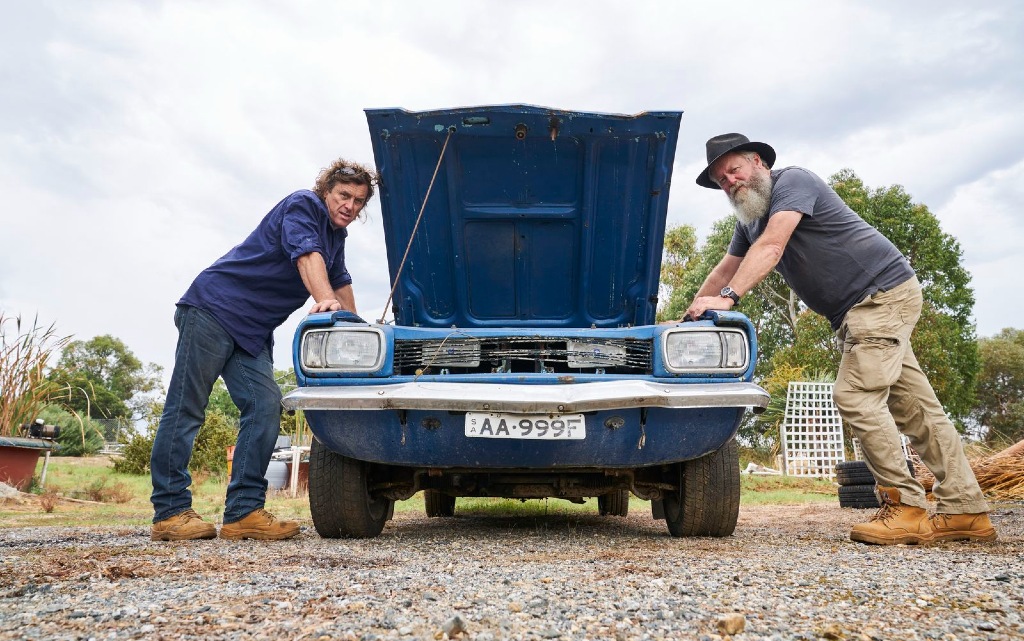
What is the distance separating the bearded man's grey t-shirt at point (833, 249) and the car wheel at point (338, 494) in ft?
7.44

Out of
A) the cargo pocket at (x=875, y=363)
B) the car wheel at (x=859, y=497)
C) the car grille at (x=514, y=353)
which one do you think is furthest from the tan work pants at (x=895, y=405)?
the car wheel at (x=859, y=497)

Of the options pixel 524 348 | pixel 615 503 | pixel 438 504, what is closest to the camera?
pixel 524 348

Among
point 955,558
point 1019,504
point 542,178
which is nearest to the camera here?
point 955,558

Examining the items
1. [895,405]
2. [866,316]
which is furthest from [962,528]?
[866,316]

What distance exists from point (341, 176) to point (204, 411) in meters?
1.33

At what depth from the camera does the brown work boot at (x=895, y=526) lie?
311cm

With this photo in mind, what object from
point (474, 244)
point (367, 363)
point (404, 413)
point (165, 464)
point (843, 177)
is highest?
point (843, 177)

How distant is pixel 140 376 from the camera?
146 ft

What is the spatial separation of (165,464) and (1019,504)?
5.77 meters

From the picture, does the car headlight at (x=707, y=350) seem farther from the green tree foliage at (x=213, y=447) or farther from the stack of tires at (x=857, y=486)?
the green tree foliage at (x=213, y=447)

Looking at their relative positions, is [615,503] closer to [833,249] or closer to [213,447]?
[833,249]

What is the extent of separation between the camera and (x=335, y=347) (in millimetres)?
2887

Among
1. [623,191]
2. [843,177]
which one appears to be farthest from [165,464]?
[843,177]

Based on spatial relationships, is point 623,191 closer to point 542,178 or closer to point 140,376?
point 542,178
